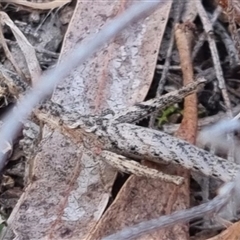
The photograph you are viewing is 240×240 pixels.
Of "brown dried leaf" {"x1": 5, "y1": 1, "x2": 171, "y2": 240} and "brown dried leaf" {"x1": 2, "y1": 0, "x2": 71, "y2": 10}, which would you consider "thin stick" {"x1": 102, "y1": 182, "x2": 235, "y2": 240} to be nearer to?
"brown dried leaf" {"x1": 5, "y1": 1, "x2": 171, "y2": 240}

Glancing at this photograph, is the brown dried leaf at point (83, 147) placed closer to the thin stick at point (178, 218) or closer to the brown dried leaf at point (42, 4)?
the brown dried leaf at point (42, 4)

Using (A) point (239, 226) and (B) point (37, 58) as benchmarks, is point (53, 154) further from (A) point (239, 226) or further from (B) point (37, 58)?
(A) point (239, 226)

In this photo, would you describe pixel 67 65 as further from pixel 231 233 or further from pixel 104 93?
pixel 231 233

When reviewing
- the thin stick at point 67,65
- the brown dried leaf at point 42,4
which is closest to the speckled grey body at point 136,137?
the thin stick at point 67,65

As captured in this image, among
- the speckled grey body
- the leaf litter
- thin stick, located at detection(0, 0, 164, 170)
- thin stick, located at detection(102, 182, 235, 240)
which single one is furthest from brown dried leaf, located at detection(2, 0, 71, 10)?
thin stick, located at detection(102, 182, 235, 240)

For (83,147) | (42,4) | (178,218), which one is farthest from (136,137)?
(42,4)
